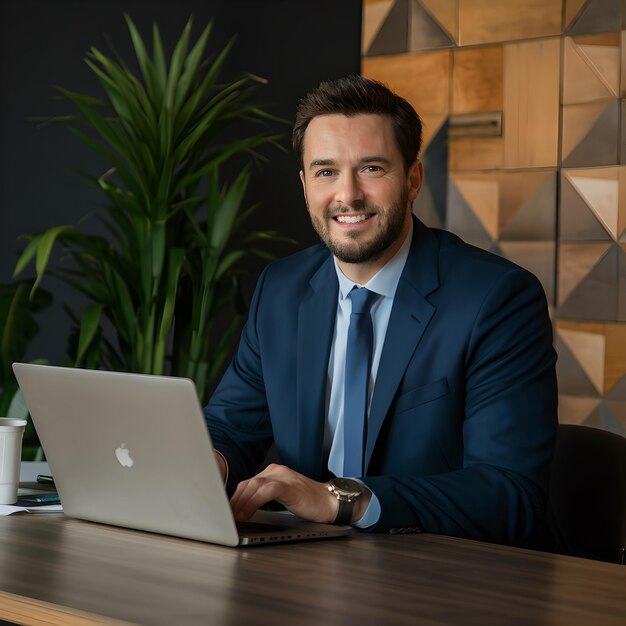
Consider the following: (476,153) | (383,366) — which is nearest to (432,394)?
(383,366)

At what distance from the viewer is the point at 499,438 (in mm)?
2064

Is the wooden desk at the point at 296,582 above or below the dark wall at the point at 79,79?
below

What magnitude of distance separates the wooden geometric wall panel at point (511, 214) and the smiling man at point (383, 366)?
4.57 ft

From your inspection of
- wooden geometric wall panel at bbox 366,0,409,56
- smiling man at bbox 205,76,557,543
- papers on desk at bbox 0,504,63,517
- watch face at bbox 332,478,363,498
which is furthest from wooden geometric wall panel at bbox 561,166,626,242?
papers on desk at bbox 0,504,63,517

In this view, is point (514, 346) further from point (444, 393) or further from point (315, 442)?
point (315, 442)

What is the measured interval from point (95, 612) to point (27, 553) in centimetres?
38

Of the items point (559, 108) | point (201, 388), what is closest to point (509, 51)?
point (559, 108)

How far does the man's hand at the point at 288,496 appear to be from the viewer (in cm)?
180

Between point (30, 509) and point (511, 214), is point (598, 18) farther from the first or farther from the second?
point (30, 509)

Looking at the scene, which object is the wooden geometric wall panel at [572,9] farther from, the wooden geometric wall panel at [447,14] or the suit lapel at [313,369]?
the suit lapel at [313,369]

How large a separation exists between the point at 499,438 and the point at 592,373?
1775mm

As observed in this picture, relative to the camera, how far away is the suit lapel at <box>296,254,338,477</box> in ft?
7.52

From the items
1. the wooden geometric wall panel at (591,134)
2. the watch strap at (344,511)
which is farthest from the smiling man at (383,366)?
the wooden geometric wall panel at (591,134)

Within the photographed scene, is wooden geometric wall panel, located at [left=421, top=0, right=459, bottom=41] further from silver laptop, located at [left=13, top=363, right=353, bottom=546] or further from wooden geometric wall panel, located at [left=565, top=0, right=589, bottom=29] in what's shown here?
silver laptop, located at [left=13, top=363, right=353, bottom=546]
